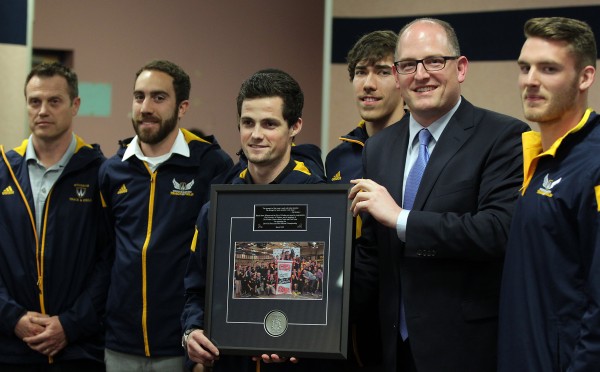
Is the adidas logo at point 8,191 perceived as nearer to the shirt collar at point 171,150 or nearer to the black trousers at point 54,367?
the shirt collar at point 171,150

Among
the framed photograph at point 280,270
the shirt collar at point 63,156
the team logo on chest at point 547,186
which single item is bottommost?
the framed photograph at point 280,270

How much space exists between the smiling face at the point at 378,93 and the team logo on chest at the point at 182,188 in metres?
0.78

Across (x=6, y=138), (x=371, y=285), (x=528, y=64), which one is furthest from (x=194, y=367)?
(x=6, y=138)

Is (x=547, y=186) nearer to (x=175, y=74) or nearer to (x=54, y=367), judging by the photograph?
(x=175, y=74)

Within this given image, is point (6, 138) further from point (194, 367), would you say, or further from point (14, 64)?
point (194, 367)

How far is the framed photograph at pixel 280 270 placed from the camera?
8.45ft

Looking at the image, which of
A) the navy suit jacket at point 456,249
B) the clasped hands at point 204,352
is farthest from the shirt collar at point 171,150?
the navy suit jacket at point 456,249

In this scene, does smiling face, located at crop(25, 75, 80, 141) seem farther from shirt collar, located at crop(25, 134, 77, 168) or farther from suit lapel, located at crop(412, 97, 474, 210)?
suit lapel, located at crop(412, 97, 474, 210)

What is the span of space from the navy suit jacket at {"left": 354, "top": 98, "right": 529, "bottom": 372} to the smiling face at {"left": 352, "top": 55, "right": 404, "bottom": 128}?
2.53 feet

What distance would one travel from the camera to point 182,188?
3.52 meters

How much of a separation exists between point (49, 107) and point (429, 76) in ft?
6.20

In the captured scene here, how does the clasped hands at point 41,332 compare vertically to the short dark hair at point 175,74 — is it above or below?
below

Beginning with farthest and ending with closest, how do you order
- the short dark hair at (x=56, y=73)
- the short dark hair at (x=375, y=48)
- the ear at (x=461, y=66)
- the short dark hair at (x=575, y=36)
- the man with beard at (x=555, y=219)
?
the short dark hair at (x=56, y=73) → the short dark hair at (x=375, y=48) → the ear at (x=461, y=66) → the short dark hair at (x=575, y=36) → the man with beard at (x=555, y=219)

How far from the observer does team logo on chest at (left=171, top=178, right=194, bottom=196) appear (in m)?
3.50
